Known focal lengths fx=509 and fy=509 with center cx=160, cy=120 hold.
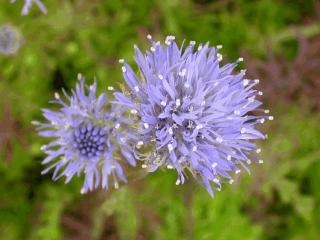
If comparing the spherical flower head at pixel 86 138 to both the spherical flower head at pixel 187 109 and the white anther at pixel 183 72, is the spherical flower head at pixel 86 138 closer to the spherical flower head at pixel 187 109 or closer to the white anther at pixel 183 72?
the spherical flower head at pixel 187 109

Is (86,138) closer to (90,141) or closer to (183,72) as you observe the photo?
(90,141)

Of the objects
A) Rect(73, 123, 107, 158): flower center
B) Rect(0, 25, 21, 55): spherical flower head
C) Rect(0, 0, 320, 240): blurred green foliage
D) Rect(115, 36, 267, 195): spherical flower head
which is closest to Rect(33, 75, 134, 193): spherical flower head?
Rect(73, 123, 107, 158): flower center

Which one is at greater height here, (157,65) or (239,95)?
(157,65)

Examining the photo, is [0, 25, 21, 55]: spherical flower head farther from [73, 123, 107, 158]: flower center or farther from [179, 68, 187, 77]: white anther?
[179, 68, 187, 77]: white anther

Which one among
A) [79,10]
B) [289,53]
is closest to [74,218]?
[79,10]

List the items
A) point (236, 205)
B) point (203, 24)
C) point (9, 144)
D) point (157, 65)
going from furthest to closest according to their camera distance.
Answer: point (203, 24), point (236, 205), point (9, 144), point (157, 65)

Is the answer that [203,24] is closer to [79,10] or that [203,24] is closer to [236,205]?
[79,10]
